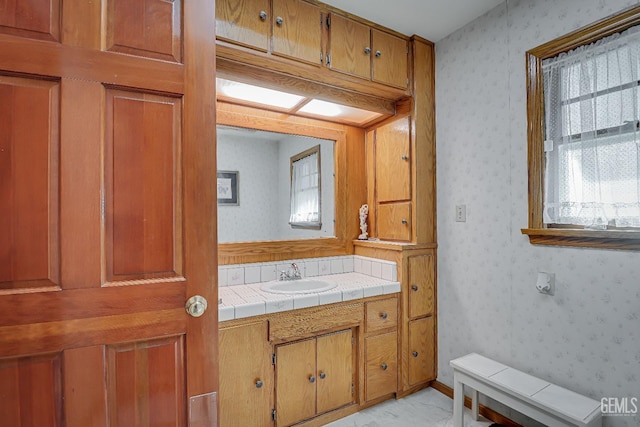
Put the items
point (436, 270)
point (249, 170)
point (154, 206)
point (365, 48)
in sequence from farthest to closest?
point (436, 270)
point (249, 170)
point (365, 48)
point (154, 206)

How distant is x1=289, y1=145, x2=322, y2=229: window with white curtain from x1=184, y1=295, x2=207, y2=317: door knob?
131cm

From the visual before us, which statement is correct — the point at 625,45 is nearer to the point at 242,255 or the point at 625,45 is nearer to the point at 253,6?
the point at 253,6

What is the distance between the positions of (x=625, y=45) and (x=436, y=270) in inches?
61.2

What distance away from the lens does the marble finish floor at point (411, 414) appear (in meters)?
1.91

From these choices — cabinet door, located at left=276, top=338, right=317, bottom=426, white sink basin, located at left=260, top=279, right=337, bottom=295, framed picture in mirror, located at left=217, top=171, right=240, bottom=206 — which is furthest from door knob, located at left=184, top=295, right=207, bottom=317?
framed picture in mirror, located at left=217, top=171, right=240, bottom=206

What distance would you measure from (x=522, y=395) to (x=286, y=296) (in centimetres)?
126

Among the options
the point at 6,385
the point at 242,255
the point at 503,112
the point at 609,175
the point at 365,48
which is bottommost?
the point at 6,385

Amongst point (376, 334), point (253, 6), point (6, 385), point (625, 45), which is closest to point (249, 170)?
point (253, 6)

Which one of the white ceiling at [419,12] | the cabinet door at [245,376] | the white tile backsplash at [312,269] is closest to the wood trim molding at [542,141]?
the white ceiling at [419,12]

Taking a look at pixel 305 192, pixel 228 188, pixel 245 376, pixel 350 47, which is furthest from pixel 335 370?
pixel 350 47

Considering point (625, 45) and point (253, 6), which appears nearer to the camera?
point (625, 45)

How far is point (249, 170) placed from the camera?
2.15 m

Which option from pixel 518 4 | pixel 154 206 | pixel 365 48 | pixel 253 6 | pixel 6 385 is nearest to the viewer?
pixel 6 385

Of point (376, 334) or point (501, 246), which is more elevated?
point (501, 246)
